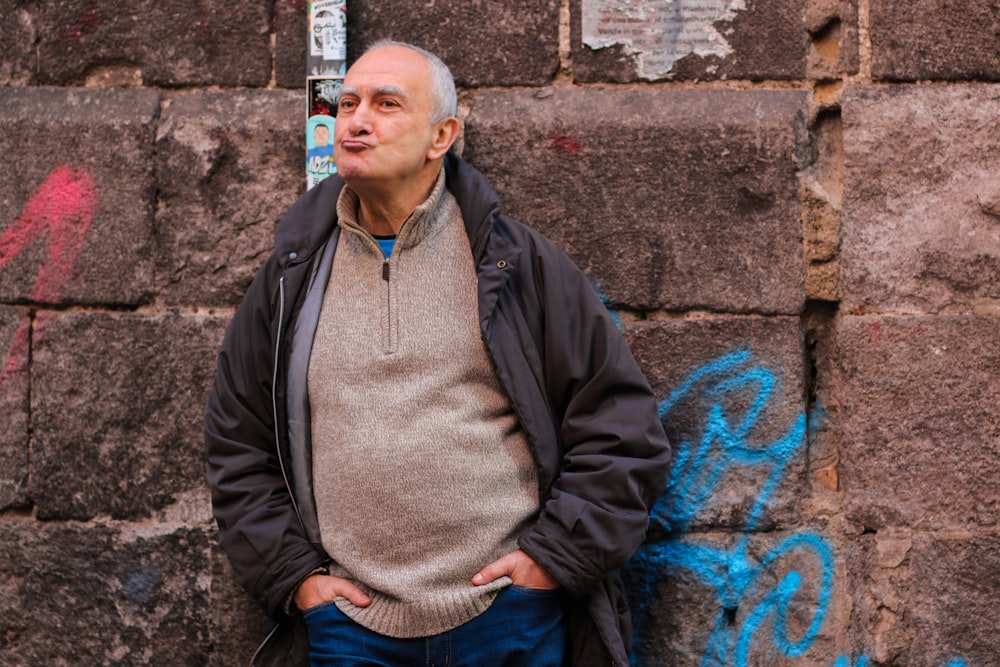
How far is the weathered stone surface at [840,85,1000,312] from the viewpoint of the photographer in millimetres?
A: 3154

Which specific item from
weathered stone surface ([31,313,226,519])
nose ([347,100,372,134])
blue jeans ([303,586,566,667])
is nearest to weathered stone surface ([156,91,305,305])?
weathered stone surface ([31,313,226,519])

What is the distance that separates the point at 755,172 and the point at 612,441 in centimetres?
100

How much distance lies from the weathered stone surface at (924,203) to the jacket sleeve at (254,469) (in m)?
1.65

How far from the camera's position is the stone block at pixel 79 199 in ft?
10.9

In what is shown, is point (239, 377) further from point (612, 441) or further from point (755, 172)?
point (755, 172)

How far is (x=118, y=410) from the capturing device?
3.31 metres

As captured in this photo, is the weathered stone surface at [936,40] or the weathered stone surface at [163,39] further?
the weathered stone surface at [163,39]

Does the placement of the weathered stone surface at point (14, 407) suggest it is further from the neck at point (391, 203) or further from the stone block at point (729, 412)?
the stone block at point (729, 412)

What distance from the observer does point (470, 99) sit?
10.8 ft

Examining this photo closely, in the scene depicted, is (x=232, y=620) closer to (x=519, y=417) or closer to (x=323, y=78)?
(x=519, y=417)

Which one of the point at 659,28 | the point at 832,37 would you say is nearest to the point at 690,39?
the point at 659,28

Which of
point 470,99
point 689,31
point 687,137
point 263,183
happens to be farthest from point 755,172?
point 263,183

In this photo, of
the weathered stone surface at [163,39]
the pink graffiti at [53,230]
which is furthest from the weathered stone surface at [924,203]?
the pink graffiti at [53,230]

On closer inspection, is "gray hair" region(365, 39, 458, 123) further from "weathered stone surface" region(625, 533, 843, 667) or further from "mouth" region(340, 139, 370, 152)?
"weathered stone surface" region(625, 533, 843, 667)
